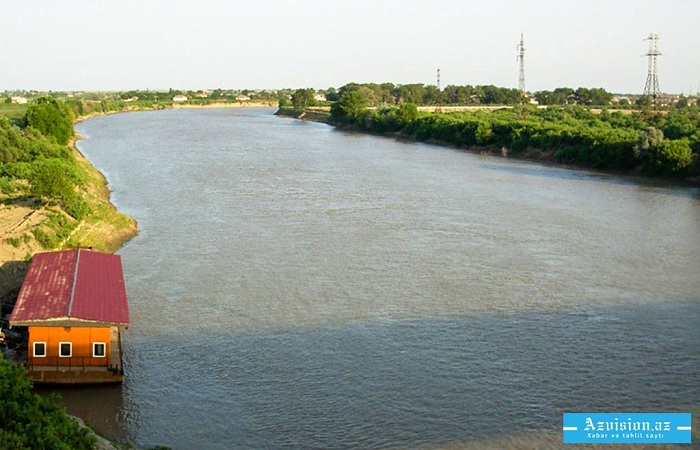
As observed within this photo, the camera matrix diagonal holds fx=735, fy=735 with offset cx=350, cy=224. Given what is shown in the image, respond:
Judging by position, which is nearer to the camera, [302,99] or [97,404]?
[97,404]

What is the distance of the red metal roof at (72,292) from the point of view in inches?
388

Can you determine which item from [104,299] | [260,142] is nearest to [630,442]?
[104,299]

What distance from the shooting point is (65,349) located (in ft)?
32.7

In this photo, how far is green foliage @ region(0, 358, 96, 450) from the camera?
20.8 feet

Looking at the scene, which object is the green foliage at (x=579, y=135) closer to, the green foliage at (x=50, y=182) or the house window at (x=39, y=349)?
the green foliage at (x=50, y=182)

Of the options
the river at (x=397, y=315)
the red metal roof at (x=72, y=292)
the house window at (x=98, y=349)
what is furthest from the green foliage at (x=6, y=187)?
the house window at (x=98, y=349)

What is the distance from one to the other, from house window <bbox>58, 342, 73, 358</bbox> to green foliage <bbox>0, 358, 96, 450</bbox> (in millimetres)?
1834

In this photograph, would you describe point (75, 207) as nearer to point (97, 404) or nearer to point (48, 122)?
point (97, 404)

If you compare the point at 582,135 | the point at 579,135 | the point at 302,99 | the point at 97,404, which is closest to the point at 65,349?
the point at 97,404

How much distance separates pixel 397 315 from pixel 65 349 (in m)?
5.51

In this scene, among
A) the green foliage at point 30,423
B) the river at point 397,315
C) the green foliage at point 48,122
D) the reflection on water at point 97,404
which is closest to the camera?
the green foliage at point 30,423

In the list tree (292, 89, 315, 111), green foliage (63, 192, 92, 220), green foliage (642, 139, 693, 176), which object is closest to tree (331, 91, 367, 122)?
tree (292, 89, 315, 111)

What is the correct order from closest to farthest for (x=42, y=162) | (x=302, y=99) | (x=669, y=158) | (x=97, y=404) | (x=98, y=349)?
(x=97, y=404), (x=98, y=349), (x=42, y=162), (x=669, y=158), (x=302, y=99)

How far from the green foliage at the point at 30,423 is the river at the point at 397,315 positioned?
1.56m
